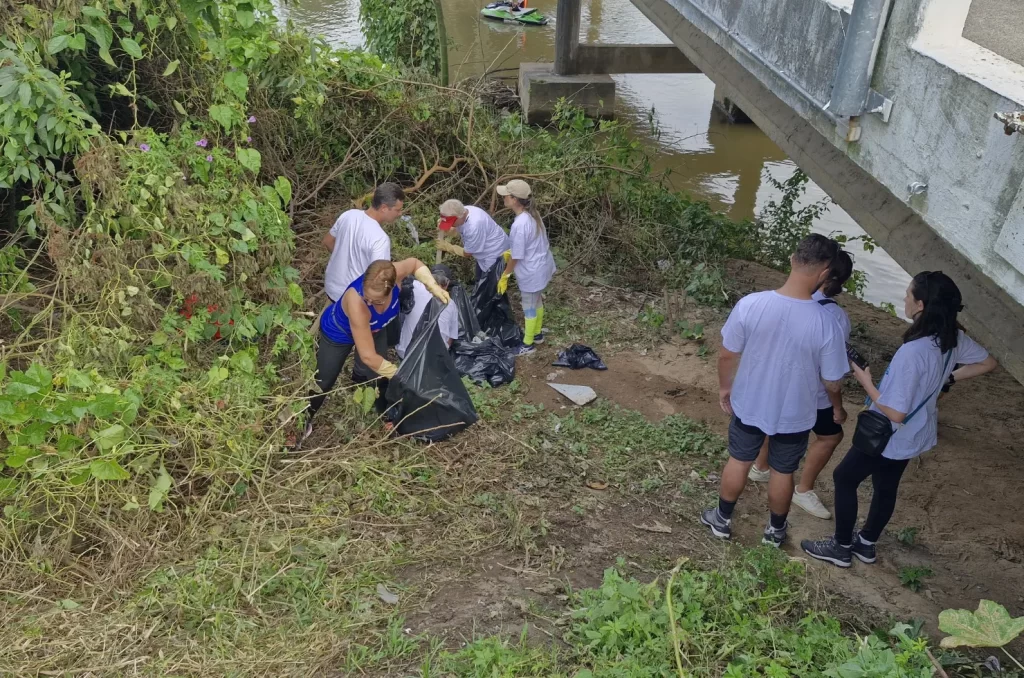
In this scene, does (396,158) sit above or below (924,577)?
above

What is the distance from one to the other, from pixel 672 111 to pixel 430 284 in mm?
10825

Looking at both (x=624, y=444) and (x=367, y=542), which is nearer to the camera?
(x=367, y=542)

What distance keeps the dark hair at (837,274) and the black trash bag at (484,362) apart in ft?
7.39

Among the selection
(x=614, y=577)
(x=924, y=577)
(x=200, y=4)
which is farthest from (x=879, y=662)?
(x=200, y=4)

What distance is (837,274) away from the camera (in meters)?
3.73

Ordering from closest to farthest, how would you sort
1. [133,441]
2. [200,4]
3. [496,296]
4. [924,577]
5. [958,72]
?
[958,72] < [133,441] < [924,577] < [200,4] < [496,296]

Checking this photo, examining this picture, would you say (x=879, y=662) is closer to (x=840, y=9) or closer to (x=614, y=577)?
(x=614, y=577)

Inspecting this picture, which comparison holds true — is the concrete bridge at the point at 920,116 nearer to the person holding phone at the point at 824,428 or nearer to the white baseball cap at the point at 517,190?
the person holding phone at the point at 824,428

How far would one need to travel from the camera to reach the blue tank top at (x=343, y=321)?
13.6ft

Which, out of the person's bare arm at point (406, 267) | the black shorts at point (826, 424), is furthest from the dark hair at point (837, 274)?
the person's bare arm at point (406, 267)

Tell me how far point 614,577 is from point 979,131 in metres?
2.13

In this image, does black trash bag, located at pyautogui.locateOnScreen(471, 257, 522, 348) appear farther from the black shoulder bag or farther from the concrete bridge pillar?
the concrete bridge pillar

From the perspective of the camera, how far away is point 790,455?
355cm

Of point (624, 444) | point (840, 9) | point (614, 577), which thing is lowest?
point (624, 444)
